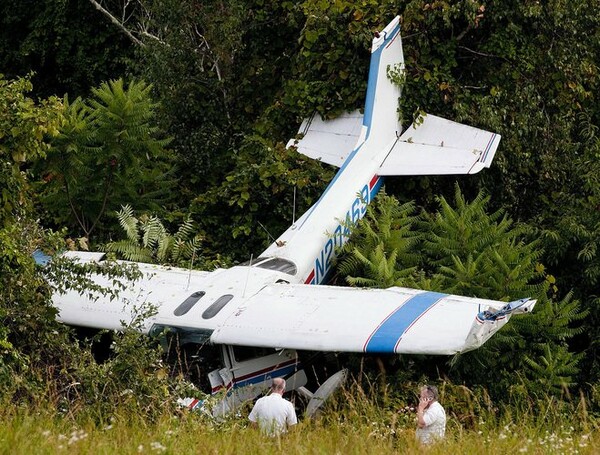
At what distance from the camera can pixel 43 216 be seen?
42.8 ft

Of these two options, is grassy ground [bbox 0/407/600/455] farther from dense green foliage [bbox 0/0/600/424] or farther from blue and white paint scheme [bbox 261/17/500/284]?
blue and white paint scheme [bbox 261/17/500/284]

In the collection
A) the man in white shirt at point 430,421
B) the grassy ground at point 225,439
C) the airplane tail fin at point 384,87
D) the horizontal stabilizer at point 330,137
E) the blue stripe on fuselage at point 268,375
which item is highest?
the airplane tail fin at point 384,87

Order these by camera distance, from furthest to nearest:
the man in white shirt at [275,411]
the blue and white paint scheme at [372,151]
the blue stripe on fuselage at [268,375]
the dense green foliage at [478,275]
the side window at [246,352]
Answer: the blue and white paint scheme at [372,151] → the dense green foliage at [478,275] → the side window at [246,352] → the blue stripe on fuselage at [268,375] → the man in white shirt at [275,411]

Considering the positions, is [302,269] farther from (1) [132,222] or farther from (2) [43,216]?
(2) [43,216]

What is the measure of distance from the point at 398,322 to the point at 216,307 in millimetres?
1856

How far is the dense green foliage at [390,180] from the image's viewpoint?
35.9ft

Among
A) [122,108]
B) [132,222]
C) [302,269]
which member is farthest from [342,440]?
[122,108]

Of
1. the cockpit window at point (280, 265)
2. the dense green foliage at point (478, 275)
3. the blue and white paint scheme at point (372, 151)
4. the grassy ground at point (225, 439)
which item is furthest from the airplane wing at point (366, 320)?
the grassy ground at point (225, 439)

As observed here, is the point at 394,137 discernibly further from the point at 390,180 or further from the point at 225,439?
the point at 225,439

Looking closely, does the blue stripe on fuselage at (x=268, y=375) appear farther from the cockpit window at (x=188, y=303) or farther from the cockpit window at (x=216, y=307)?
→ the cockpit window at (x=188, y=303)

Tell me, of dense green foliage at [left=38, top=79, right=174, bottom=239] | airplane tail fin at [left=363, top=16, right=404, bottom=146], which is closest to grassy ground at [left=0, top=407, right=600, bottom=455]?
A: dense green foliage at [left=38, top=79, right=174, bottom=239]

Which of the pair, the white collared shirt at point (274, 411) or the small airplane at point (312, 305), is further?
the small airplane at point (312, 305)

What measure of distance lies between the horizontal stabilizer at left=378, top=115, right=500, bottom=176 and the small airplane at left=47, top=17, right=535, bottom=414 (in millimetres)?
17

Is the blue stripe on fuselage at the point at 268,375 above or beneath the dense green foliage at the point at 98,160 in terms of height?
beneath
